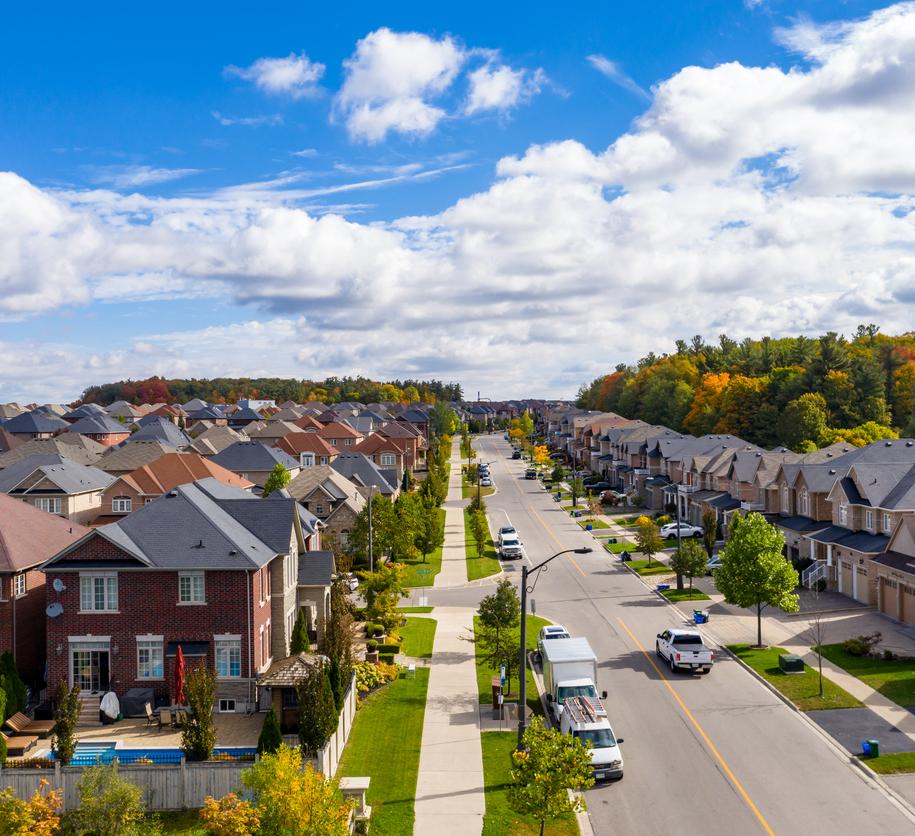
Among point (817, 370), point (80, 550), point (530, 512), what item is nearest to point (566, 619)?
point (80, 550)

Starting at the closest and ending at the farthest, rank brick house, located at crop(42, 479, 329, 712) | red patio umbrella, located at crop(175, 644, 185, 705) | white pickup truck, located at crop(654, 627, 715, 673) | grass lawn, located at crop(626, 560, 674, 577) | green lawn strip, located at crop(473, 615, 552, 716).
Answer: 1. red patio umbrella, located at crop(175, 644, 185, 705)
2. brick house, located at crop(42, 479, 329, 712)
3. green lawn strip, located at crop(473, 615, 552, 716)
4. white pickup truck, located at crop(654, 627, 715, 673)
5. grass lawn, located at crop(626, 560, 674, 577)

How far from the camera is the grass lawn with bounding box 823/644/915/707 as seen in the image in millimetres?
32812

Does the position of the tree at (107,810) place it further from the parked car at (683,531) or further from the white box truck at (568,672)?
the parked car at (683,531)

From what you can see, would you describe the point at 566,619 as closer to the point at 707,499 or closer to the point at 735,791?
the point at 735,791

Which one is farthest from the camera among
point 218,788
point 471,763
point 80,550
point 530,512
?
point 530,512

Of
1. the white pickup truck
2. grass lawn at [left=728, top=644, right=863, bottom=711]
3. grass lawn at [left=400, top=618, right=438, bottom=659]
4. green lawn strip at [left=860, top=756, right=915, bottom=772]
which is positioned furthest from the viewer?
grass lawn at [left=400, top=618, right=438, bottom=659]

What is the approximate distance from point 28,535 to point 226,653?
11.2m

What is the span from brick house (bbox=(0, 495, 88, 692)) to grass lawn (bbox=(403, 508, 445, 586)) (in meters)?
23.9

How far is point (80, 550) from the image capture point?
107ft

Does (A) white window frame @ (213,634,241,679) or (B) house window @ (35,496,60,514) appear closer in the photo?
(A) white window frame @ (213,634,241,679)

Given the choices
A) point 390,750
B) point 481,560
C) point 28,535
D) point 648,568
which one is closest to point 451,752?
point 390,750

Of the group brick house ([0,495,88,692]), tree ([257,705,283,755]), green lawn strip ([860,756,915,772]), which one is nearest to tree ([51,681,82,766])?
tree ([257,705,283,755])

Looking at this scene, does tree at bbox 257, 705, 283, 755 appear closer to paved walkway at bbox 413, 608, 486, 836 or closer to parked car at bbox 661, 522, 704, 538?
paved walkway at bbox 413, 608, 486, 836

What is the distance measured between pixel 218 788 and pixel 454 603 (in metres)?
28.6
